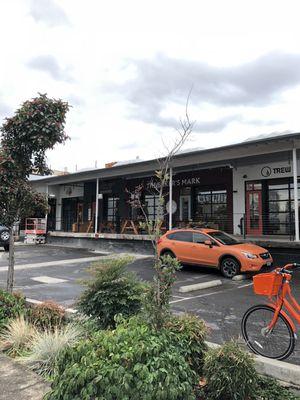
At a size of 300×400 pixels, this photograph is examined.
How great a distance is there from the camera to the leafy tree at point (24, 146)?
6805 mm

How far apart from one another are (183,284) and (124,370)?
30.5ft

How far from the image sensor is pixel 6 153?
22.6 feet

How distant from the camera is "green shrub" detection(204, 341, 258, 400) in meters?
3.21

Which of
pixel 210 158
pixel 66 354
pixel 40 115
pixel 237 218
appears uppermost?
pixel 210 158

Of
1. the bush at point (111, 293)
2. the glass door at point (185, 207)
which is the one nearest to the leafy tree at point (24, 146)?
the bush at point (111, 293)

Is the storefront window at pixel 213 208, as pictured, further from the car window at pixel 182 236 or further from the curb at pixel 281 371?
the curb at pixel 281 371

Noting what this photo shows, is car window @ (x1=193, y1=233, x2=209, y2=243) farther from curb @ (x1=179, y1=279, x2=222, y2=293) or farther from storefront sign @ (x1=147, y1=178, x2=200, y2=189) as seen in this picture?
storefront sign @ (x1=147, y1=178, x2=200, y2=189)

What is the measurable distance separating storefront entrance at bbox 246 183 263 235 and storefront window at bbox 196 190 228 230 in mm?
1423

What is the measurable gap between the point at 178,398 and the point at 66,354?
0.96 meters

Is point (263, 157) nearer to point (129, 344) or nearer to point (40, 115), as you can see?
point (40, 115)

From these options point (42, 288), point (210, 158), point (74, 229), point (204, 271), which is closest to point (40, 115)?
point (42, 288)

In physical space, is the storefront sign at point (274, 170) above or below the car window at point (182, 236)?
above

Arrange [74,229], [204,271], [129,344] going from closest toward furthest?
[129,344]
[204,271]
[74,229]

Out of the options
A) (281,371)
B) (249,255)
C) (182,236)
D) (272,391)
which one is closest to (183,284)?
(249,255)
